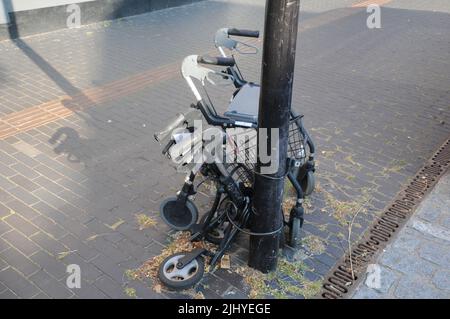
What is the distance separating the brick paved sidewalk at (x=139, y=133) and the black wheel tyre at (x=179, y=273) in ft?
0.31

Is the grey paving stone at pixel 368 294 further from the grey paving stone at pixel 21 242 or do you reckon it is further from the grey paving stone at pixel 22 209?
the grey paving stone at pixel 22 209

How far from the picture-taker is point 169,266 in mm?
3471

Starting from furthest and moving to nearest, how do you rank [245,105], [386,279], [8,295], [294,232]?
[294,232], [245,105], [386,279], [8,295]

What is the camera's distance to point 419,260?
3695mm

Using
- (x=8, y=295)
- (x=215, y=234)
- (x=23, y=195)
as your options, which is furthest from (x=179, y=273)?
(x=23, y=195)

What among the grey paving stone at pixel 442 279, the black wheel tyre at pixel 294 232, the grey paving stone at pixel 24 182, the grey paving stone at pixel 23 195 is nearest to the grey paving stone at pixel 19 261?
the grey paving stone at pixel 23 195

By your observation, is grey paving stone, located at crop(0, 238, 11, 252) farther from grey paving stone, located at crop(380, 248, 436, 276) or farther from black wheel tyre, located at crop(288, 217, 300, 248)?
grey paving stone, located at crop(380, 248, 436, 276)

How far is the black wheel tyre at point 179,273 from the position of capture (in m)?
3.32

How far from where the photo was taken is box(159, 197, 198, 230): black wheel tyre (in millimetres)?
3684

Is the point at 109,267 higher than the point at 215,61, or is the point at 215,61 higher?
the point at 215,61

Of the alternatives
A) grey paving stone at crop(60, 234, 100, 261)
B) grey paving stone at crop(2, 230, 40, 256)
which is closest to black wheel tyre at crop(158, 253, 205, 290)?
grey paving stone at crop(60, 234, 100, 261)

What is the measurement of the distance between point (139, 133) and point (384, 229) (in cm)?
302

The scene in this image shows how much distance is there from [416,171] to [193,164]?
9.18 ft

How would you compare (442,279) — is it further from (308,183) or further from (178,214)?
(178,214)
